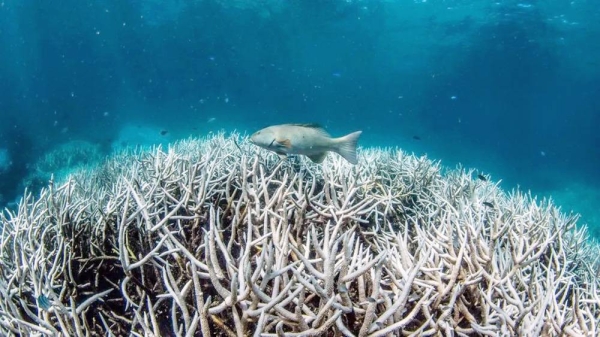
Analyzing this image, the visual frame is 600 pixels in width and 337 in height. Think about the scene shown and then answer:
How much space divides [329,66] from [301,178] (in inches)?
2820

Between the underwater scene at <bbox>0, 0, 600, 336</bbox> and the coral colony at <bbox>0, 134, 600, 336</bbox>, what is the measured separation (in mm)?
18

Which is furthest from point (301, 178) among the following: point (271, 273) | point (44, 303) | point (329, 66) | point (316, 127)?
point (329, 66)

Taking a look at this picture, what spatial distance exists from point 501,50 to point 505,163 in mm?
13774

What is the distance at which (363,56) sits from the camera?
189 feet

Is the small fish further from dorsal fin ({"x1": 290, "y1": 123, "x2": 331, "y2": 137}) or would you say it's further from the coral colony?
dorsal fin ({"x1": 290, "y1": 123, "x2": 331, "y2": 137})

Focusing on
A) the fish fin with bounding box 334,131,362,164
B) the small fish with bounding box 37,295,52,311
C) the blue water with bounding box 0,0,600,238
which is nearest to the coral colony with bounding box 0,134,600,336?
the small fish with bounding box 37,295,52,311

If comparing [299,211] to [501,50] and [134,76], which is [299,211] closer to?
[501,50]

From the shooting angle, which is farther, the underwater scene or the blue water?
the blue water

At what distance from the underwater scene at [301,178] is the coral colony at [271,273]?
18 millimetres

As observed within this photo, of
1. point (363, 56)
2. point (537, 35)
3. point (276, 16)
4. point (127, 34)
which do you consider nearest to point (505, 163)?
point (537, 35)

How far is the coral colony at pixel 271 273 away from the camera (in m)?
1.41

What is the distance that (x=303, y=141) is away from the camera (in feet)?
12.0

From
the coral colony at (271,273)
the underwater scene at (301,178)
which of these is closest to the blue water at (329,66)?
the underwater scene at (301,178)

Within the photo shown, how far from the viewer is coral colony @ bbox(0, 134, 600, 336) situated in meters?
1.41
